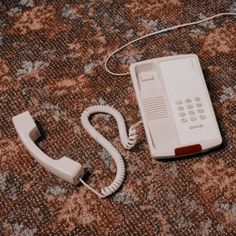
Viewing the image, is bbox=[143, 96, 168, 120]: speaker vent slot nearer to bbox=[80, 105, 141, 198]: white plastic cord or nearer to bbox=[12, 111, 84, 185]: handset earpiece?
bbox=[80, 105, 141, 198]: white plastic cord

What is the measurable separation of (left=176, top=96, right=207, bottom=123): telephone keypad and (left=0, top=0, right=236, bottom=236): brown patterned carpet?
2.9 inches

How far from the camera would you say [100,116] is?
93cm

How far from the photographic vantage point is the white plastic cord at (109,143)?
85cm

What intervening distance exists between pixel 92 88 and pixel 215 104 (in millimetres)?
274

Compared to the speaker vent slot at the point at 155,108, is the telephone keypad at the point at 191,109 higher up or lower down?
lower down

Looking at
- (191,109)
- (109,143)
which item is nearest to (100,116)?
(109,143)

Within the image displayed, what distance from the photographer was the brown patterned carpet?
0.83 metres

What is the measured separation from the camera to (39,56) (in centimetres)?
102

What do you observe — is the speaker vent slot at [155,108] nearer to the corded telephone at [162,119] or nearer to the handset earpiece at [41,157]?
the corded telephone at [162,119]

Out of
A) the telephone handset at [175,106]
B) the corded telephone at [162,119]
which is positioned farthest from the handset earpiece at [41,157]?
the telephone handset at [175,106]

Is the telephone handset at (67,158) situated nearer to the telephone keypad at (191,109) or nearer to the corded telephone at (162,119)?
the corded telephone at (162,119)

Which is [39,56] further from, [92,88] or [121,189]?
[121,189]

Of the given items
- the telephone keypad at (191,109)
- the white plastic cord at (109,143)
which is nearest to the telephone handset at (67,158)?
the white plastic cord at (109,143)

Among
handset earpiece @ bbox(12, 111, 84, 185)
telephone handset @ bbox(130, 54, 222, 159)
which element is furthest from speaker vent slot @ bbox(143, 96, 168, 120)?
handset earpiece @ bbox(12, 111, 84, 185)
